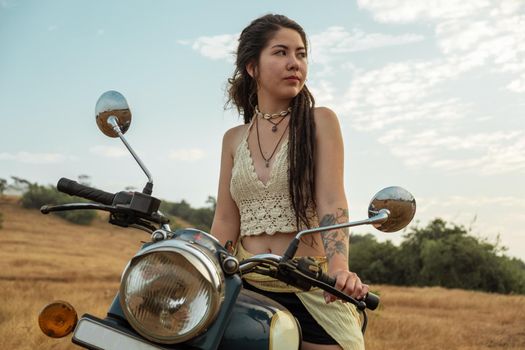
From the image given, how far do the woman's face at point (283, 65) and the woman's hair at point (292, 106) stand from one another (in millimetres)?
60

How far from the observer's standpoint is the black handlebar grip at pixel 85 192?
Answer: 2205 mm

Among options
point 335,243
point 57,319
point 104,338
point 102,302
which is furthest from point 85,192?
point 102,302

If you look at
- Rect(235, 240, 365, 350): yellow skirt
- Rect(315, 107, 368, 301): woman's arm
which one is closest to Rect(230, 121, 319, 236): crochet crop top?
Rect(315, 107, 368, 301): woman's arm

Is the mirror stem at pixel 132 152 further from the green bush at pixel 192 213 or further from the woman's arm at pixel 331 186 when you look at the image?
the green bush at pixel 192 213

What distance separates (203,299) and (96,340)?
0.32m

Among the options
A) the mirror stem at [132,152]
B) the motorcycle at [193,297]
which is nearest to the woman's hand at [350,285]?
the motorcycle at [193,297]

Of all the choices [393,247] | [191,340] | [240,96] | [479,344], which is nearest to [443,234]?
[393,247]

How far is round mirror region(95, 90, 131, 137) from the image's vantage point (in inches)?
97.2

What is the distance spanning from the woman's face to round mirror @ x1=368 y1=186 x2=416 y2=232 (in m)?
0.94

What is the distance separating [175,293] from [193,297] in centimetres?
5

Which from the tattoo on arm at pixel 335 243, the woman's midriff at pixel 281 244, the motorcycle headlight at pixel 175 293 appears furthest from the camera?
the woman's midriff at pixel 281 244

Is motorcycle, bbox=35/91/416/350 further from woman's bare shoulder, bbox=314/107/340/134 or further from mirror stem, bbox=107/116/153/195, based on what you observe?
woman's bare shoulder, bbox=314/107/340/134

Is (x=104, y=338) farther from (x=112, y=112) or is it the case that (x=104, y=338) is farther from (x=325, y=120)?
(x=325, y=120)

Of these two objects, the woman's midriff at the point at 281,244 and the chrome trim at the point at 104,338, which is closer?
the chrome trim at the point at 104,338
